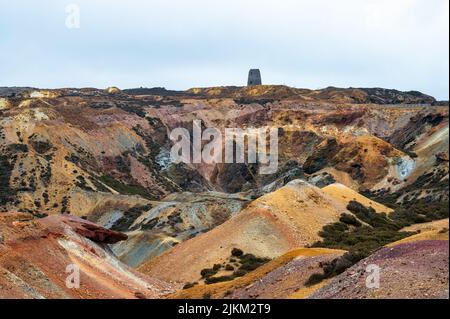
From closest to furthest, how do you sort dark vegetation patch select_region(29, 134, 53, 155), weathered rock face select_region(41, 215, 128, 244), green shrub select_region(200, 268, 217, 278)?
weathered rock face select_region(41, 215, 128, 244) < green shrub select_region(200, 268, 217, 278) < dark vegetation patch select_region(29, 134, 53, 155)

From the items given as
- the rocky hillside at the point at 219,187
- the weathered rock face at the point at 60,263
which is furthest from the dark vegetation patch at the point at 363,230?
the weathered rock face at the point at 60,263

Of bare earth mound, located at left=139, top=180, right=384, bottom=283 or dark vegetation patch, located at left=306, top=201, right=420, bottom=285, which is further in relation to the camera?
bare earth mound, located at left=139, top=180, right=384, bottom=283

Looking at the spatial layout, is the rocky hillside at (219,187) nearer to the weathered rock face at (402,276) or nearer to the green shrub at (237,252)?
the green shrub at (237,252)

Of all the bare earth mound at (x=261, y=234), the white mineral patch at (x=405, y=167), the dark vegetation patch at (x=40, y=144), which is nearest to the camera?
the bare earth mound at (x=261, y=234)

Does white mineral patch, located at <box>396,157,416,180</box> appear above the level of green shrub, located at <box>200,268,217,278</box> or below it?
above

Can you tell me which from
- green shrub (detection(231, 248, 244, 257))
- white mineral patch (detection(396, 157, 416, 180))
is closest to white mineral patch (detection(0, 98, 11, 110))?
white mineral patch (detection(396, 157, 416, 180))

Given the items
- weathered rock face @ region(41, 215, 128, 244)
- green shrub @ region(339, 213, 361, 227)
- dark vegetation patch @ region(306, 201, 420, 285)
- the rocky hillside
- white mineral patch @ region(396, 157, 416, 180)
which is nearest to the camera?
the rocky hillside

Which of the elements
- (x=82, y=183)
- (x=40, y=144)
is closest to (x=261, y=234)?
(x=82, y=183)

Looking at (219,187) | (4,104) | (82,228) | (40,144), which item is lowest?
(219,187)

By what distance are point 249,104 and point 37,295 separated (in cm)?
13869

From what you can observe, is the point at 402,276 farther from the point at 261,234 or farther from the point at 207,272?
the point at 261,234

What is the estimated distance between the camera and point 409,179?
93562 mm

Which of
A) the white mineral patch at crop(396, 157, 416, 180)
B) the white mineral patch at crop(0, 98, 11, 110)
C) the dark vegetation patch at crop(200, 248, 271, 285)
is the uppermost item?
the white mineral patch at crop(0, 98, 11, 110)

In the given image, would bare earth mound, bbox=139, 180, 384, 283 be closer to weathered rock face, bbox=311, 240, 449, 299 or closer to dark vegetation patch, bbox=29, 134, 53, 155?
weathered rock face, bbox=311, 240, 449, 299
